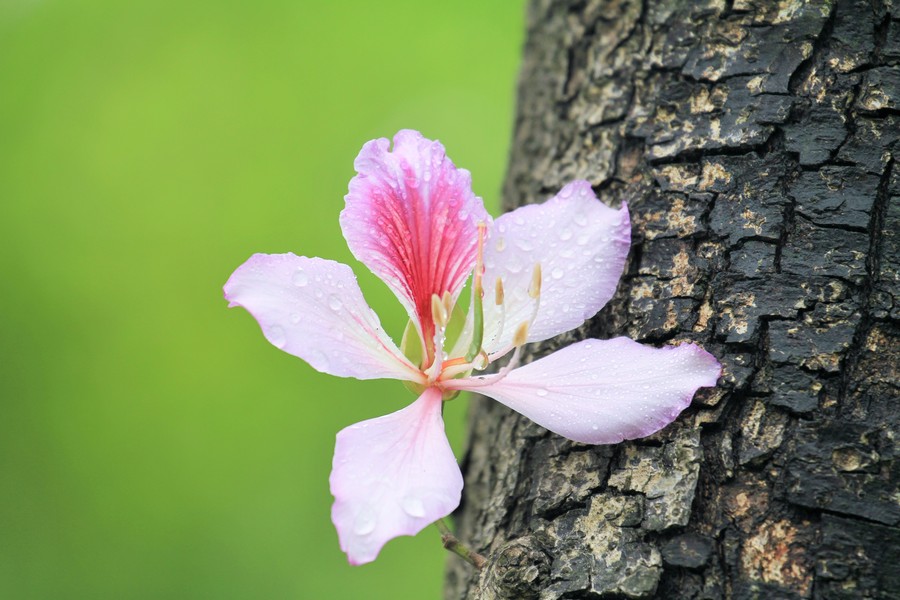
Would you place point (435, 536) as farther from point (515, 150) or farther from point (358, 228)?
point (358, 228)

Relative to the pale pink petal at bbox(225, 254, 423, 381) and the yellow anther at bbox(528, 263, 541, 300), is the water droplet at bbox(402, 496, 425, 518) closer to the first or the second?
the pale pink petal at bbox(225, 254, 423, 381)

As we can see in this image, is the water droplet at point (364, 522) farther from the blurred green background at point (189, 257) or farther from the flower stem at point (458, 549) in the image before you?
the blurred green background at point (189, 257)

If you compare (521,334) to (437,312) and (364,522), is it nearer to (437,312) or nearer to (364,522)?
(437,312)

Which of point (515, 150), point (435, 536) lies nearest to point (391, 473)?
point (515, 150)

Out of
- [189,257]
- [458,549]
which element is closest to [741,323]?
[458,549]

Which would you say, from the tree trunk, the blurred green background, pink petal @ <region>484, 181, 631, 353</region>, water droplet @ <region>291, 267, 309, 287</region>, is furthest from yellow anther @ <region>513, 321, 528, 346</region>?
the blurred green background

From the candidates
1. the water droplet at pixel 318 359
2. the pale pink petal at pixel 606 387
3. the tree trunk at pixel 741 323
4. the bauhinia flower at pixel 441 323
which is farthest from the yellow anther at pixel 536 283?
the water droplet at pixel 318 359
